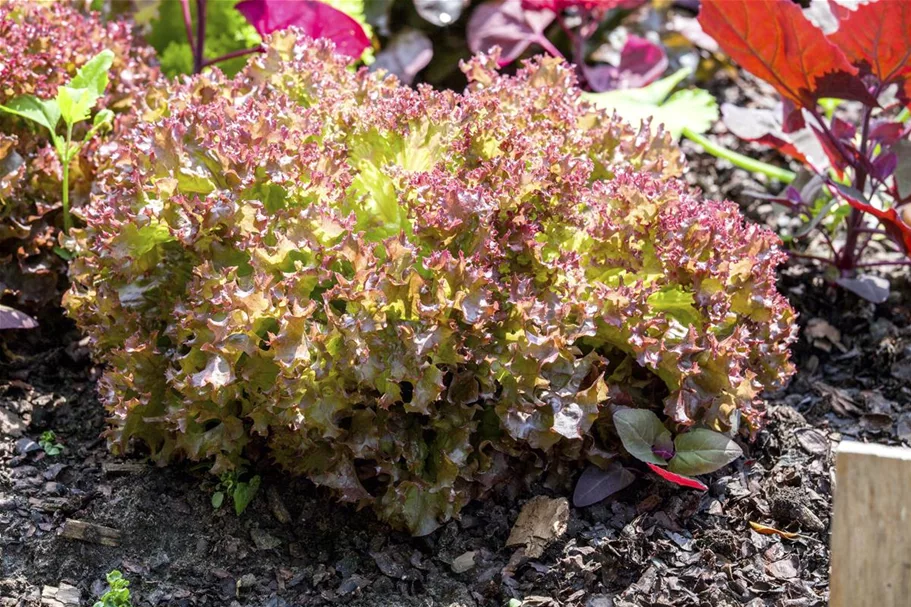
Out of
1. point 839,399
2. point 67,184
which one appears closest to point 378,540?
point 67,184

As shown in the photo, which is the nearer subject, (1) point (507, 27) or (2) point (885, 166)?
(2) point (885, 166)

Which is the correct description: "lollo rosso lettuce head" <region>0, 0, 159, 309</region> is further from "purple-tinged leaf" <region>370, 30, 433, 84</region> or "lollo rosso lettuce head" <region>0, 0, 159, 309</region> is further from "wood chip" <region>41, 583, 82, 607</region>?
"purple-tinged leaf" <region>370, 30, 433, 84</region>

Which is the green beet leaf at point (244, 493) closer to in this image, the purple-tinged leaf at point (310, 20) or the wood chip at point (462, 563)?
the wood chip at point (462, 563)

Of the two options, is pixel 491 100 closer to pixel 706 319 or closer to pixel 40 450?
pixel 706 319

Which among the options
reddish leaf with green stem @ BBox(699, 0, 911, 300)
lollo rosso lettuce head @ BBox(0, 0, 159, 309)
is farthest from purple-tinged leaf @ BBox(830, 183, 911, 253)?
lollo rosso lettuce head @ BBox(0, 0, 159, 309)

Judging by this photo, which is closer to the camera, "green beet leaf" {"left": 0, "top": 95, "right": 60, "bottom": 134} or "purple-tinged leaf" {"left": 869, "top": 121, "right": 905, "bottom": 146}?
"green beet leaf" {"left": 0, "top": 95, "right": 60, "bottom": 134}

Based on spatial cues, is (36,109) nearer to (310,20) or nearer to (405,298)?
(310,20)

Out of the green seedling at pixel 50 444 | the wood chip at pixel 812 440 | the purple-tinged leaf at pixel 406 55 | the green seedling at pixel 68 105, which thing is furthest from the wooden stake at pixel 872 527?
the purple-tinged leaf at pixel 406 55
